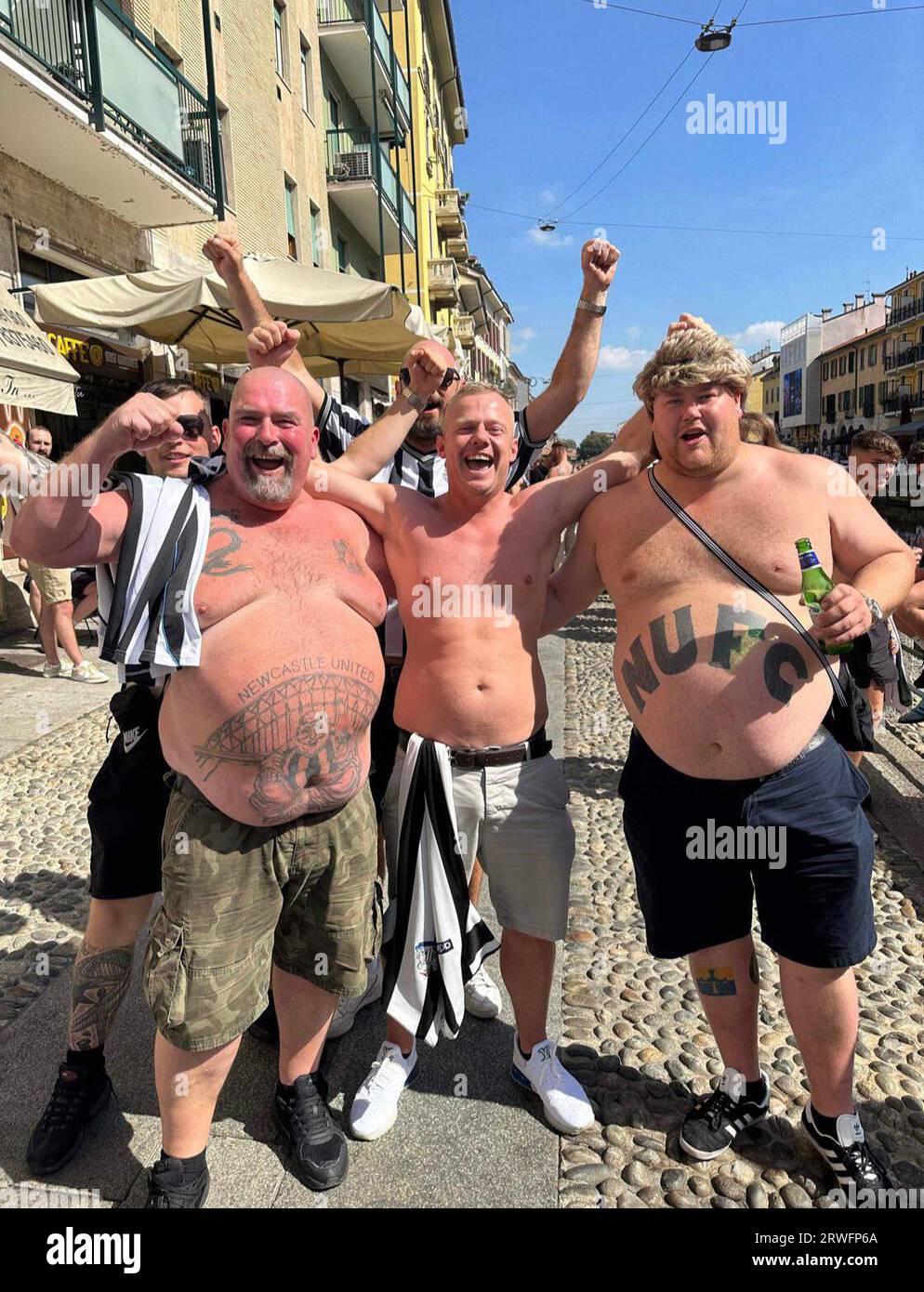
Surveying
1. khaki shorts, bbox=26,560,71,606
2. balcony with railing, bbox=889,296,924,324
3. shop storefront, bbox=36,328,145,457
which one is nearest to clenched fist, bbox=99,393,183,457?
khaki shorts, bbox=26,560,71,606

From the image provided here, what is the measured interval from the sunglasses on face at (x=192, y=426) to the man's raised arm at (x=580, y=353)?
1.23 m

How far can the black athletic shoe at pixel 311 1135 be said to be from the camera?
2201mm

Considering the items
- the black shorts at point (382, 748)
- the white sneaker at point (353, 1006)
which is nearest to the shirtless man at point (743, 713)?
→ the black shorts at point (382, 748)

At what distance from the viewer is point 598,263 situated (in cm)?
273

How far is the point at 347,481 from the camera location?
2.52 meters

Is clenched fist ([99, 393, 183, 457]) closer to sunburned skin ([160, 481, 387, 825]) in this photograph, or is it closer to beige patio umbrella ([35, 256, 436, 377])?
sunburned skin ([160, 481, 387, 825])

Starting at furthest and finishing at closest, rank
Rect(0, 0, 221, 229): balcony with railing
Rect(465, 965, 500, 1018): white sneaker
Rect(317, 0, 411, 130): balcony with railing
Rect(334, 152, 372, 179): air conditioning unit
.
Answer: Rect(334, 152, 372, 179): air conditioning unit
Rect(317, 0, 411, 130): balcony with railing
Rect(0, 0, 221, 229): balcony with railing
Rect(465, 965, 500, 1018): white sneaker

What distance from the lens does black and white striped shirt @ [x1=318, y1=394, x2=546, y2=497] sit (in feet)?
10.5

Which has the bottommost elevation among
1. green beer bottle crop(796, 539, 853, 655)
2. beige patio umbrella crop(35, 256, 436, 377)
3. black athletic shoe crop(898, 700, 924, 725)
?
black athletic shoe crop(898, 700, 924, 725)

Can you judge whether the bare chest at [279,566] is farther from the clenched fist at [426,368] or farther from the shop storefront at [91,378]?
the shop storefront at [91,378]

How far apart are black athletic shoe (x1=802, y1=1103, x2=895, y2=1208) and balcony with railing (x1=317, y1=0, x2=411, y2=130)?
2110 centimetres

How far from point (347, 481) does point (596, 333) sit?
1.09 metres

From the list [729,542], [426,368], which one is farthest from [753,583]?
[426,368]

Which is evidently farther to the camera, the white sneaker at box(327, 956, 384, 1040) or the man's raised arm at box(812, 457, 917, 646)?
the white sneaker at box(327, 956, 384, 1040)
